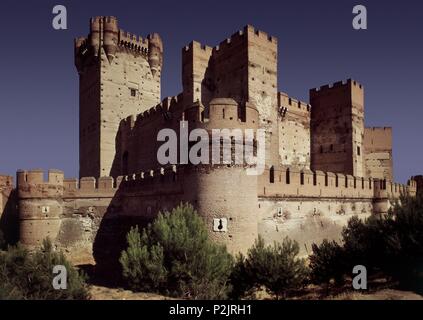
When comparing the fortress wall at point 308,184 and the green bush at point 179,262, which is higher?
the fortress wall at point 308,184

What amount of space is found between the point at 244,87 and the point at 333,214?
8.61 metres

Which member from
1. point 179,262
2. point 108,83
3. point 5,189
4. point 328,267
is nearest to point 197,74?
point 108,83

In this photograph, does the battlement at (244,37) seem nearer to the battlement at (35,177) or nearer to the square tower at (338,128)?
the square tower at (338,128)

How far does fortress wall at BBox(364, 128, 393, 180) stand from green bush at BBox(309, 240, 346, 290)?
1843 cm

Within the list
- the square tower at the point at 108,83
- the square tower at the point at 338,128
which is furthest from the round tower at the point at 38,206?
the square tower at the point at 338,128

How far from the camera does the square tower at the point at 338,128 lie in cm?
2620

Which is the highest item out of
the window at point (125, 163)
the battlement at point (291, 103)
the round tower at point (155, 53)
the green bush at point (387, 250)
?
the round tower at point (155, 53)

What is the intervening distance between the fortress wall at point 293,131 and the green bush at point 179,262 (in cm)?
1465

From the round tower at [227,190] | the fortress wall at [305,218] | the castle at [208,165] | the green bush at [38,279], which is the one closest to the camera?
the green bush at [38,279]

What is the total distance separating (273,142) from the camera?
21.1 m

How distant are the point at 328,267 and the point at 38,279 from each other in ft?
34.4

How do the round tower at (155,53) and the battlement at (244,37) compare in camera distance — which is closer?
the battlement at (244,37)

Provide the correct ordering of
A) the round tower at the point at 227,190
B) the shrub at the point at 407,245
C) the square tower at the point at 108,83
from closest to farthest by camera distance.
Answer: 1. the shrub at the point at 407,245
2. the round tower at the point at 227,190
3. the square tower at the point at 108,83
